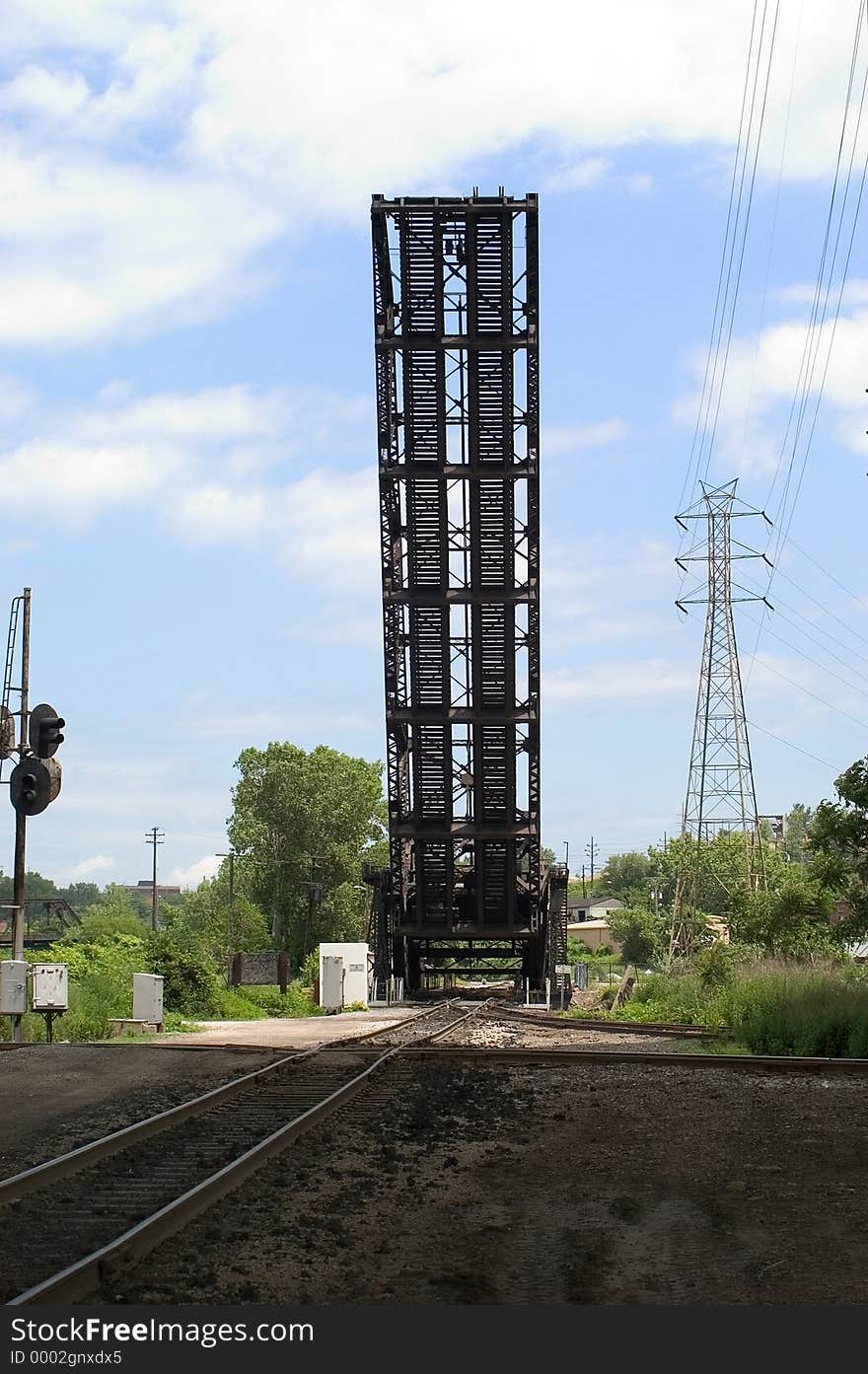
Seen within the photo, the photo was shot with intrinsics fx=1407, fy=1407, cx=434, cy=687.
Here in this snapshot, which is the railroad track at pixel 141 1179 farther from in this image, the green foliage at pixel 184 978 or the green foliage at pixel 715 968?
the green foliage at pixel 184 978

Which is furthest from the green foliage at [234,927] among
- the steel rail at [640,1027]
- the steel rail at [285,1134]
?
the steel rail at [285,1134]

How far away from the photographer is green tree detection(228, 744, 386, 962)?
7512 centimetres

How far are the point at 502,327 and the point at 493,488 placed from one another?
116 inches

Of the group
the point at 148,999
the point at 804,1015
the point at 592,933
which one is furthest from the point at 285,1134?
the point at 592,933

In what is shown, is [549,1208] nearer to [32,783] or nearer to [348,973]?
[32,783]

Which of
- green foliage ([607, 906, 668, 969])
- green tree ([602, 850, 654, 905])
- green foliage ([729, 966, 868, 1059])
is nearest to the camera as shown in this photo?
green foliage ([729, 966, 868, 1059])

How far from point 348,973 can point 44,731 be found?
14.5 meters

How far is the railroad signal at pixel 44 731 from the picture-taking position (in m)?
21.5

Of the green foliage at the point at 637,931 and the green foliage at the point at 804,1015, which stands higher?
the green foliage at the point at 804,1015

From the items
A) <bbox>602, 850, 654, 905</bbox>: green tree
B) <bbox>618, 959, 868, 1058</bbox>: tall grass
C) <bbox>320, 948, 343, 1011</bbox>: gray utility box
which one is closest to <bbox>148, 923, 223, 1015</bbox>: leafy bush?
<bbox>320, 948, 343, 1011</bbox>: gray utility box

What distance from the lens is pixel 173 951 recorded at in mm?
31453

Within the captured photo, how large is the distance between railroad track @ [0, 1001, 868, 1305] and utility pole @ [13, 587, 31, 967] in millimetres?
7150

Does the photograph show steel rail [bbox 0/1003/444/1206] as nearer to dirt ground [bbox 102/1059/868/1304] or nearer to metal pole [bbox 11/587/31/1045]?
dirt ground [bbox 102/1059/868/1304]

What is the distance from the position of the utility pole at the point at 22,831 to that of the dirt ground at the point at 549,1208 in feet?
35.2
